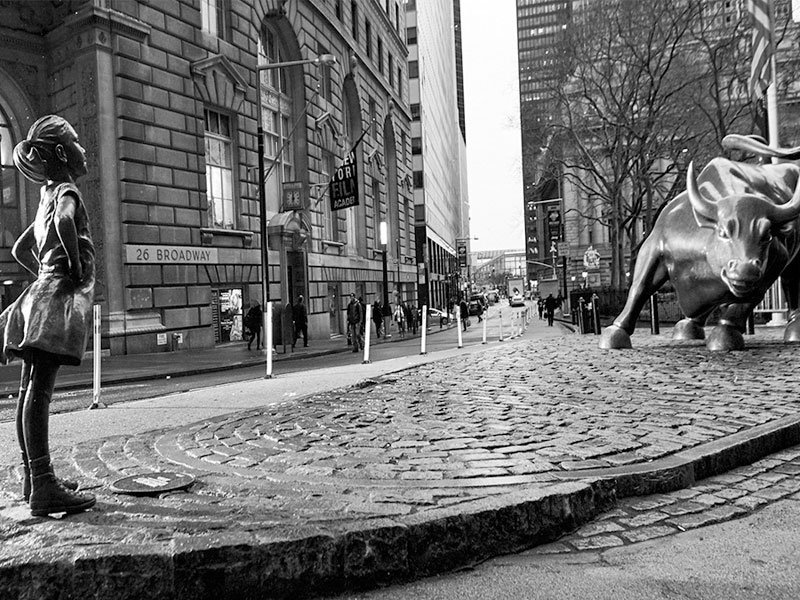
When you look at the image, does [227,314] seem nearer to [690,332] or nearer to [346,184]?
[346,184]

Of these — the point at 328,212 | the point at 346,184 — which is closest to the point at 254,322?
the point at 346,184

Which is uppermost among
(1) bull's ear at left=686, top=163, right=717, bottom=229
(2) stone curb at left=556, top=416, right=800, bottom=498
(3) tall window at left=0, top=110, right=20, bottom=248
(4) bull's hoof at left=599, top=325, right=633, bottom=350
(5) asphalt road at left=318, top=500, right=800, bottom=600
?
(3) tall window at left=0, top=110, right=20, bottom=248

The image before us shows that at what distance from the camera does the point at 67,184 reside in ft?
11.5

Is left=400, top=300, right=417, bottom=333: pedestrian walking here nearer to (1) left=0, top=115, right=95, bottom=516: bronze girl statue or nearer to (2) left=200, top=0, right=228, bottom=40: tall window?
(2) left=200, top=0, right=228, bottom=40: tall window

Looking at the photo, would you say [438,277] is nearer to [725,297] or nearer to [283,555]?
[725,297]

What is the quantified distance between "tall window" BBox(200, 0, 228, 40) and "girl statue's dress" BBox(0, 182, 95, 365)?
845 inches

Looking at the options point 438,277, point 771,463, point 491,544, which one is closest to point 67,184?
point 491,544

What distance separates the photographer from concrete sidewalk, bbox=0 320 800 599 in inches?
102

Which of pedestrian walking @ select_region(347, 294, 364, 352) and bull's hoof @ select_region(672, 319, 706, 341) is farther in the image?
pedestrian walking @ select_region(347, 294, 364, 352)

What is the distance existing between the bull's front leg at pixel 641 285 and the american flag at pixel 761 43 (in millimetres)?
7870

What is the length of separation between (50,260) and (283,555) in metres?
1.92

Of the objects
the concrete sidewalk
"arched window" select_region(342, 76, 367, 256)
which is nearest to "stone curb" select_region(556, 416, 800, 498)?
the concrete sidewalk

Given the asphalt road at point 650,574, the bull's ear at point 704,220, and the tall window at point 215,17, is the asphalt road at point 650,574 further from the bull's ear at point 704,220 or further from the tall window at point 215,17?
the tall window at point 215,17

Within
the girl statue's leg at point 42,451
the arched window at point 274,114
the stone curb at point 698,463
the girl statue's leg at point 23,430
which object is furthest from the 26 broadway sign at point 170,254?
the stone curb at point 698,463
